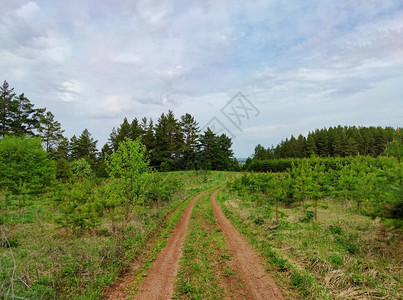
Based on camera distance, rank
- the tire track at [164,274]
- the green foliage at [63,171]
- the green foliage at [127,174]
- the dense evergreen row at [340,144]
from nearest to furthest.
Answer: the tire track at [164,274] → the green foliage at [127,174] → the green foliage at [63,171] → the dense evergreen row at [340,144]

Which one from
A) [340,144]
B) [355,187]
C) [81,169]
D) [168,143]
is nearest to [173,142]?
[168,143]

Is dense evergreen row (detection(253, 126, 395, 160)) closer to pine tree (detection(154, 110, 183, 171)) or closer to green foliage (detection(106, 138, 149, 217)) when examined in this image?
pine tree (detection(154, 110, 183, 171))

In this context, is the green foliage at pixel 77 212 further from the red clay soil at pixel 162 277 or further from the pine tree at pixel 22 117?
the pine tree at pixel 22 117

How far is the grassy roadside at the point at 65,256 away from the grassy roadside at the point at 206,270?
234 centimetres

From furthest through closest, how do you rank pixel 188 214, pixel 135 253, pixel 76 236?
pixel 188 214 < pixel 76 236 < pixel 135 253

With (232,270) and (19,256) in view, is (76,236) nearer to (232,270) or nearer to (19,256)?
(19,256)

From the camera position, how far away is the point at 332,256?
855 cm

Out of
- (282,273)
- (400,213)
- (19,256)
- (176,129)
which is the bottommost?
(282,273)

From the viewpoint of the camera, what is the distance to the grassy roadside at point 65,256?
6.79 meters

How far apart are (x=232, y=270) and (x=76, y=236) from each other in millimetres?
10613

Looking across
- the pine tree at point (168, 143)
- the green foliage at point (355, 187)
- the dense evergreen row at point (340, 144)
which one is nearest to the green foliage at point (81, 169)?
the pine tree at point (168, 143)

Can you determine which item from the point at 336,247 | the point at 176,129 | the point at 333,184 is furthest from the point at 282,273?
the point at 176,129

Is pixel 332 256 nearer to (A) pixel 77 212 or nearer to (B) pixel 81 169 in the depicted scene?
(A) pixel 77 212

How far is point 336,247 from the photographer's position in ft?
31.8
